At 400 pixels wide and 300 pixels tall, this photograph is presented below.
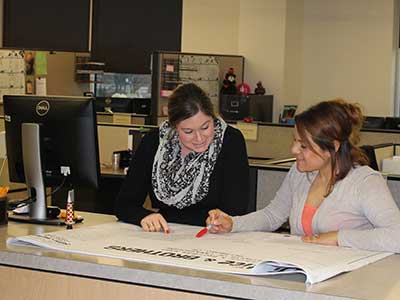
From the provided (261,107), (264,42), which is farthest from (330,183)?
(264,42)

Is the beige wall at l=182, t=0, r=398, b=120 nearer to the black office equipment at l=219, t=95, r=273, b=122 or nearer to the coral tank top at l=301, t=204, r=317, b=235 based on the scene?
the black office equipment at l=219, t=95, r=273, b=122

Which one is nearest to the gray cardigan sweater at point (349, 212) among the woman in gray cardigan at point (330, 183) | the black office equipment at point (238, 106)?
the woman in gray cardigan at point (330, 183)

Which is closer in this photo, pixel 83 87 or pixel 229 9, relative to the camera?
pixel 83 87

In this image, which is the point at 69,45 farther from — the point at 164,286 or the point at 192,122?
the point at 164,286

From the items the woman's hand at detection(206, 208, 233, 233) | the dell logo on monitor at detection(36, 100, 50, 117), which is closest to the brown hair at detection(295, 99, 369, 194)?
the woman's hand at detection(206, 208, 233, 233)

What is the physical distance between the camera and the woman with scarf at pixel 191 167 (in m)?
2.71

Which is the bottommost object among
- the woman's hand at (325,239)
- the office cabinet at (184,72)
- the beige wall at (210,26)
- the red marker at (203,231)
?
the red marker at (203,231)

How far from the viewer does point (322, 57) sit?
9188 mm

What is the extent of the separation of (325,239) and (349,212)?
0.53ft

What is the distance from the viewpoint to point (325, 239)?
2.24 meters

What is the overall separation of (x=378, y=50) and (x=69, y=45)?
336 centimetres

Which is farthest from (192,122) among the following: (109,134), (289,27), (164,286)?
(289,27)

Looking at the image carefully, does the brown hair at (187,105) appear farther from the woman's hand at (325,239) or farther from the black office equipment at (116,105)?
the black office equipment at (116,105)

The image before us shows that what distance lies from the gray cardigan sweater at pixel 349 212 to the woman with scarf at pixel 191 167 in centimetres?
23
